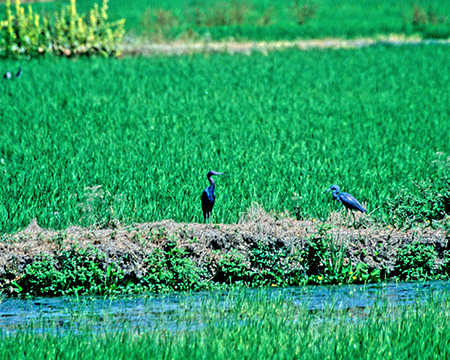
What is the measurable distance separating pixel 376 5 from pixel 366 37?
10.1 metres

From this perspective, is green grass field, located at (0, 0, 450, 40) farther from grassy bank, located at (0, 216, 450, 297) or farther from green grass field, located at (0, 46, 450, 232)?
grassy bank, located at (0, 216, 450, 297)

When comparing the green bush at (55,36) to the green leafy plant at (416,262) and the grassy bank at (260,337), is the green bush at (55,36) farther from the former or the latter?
the grassy bank at (260,337)

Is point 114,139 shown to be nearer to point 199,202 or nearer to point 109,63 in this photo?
point 199,202

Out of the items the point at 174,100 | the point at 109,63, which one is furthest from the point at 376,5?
the point at 174,100

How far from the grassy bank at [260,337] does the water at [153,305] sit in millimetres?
63

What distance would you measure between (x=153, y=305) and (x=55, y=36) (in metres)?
15.4

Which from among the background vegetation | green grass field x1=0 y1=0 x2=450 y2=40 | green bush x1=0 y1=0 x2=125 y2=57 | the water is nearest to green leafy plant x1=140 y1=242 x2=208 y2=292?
the water

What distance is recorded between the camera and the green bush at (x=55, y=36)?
63.0ft

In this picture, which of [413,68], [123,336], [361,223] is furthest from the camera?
[413,68]

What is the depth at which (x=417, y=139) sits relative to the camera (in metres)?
11.3

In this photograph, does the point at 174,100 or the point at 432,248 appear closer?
the point at 432,248

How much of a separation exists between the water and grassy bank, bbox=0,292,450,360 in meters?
0.06

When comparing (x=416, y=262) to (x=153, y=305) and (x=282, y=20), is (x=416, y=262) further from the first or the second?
(x=282, y=20)

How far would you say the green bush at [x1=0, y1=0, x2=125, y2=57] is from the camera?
63.0 ft
